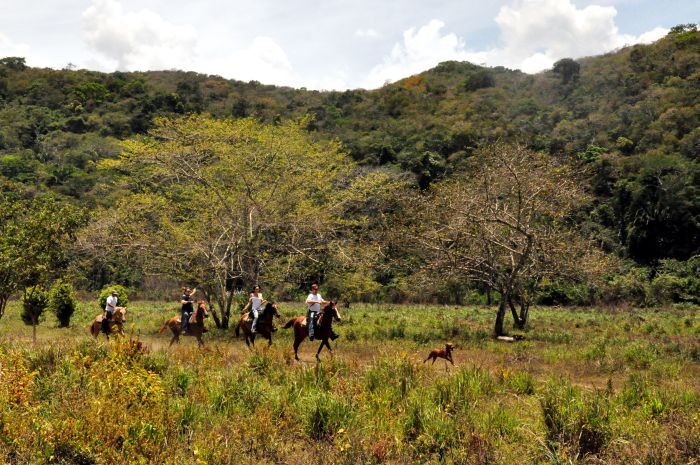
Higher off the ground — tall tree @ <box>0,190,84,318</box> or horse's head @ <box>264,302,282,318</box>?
tall tree @ <box>0,190,84,318</box>

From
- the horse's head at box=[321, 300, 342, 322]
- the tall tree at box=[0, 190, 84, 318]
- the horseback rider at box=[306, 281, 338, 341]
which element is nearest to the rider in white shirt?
the horseback rider at box=[306, 281, 338, 341]

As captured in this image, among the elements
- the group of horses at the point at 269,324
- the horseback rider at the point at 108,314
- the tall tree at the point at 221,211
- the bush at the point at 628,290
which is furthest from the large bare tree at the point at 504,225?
the bush at the point at 628,290

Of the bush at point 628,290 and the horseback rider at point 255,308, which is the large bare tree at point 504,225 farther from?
the bush at point 628,290

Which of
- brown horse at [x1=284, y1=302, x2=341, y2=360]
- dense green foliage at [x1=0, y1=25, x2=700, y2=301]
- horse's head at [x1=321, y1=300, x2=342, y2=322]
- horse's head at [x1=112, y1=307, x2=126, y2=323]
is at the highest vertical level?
dense green foliage at [x1=0, y1=25, x2=700, y2=301]

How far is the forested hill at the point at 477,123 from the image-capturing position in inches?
1882

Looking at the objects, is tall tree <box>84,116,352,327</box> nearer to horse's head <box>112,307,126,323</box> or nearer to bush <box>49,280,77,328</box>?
horse's head <box>112,307,126,323</box>

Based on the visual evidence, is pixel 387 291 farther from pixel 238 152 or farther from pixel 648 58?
pixel 648 58

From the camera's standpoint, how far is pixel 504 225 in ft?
68.2

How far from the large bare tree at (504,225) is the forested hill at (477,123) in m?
9.75

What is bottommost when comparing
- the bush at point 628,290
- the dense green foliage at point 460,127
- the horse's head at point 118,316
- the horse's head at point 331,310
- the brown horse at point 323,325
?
the bush at point 628,290

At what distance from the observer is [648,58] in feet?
239

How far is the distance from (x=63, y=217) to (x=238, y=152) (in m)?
8.34

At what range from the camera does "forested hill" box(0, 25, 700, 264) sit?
157 feet

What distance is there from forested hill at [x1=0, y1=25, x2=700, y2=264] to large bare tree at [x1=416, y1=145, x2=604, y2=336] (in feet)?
32.0
